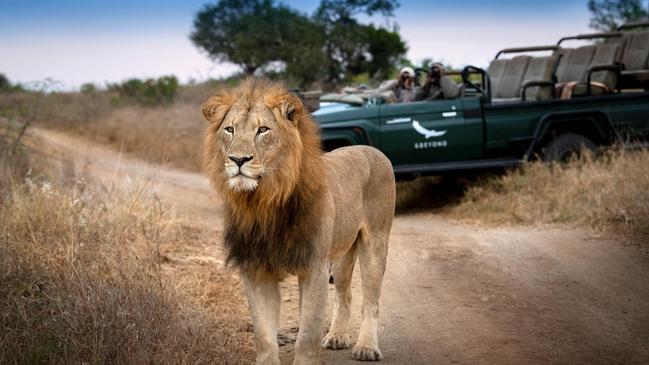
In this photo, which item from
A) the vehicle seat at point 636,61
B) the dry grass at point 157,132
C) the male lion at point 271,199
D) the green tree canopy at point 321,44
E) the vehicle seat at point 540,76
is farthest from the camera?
the green tree canopy at point 321,44

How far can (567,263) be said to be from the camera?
7.68 metres

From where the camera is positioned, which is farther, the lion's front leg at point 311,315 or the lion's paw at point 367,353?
the lion's paw at point 367,353

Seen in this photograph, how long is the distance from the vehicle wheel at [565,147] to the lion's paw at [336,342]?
6.63m

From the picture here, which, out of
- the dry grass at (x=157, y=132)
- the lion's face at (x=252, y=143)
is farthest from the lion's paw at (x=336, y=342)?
the dry grass at (x=157, y=132)

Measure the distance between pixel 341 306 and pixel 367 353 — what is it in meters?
0.45

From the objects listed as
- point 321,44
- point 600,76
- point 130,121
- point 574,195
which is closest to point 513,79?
point 600,76

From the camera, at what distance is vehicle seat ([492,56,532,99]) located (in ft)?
41.3

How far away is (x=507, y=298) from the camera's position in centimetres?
665

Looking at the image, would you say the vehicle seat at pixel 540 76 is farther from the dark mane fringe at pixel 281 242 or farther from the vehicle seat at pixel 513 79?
the dark mane fringe at pixel 281 242

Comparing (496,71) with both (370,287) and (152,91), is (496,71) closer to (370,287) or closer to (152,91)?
(370,287)

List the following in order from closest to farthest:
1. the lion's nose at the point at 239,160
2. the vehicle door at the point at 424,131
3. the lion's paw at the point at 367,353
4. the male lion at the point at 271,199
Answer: the lion's nose at the point at 239,160, the male lion at the point at 271,199, the lion's paw at the point at 367,353, the vehicle door at the point at 424,131

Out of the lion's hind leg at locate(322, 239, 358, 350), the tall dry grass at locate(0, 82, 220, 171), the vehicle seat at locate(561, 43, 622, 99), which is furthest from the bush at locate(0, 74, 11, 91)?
the lion's hind leg at locate(322, 239, 358, 350)

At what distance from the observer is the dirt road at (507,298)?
17.6 ft

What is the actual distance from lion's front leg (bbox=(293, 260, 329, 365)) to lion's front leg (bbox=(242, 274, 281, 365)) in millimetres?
136
